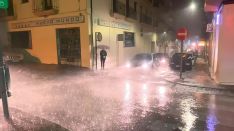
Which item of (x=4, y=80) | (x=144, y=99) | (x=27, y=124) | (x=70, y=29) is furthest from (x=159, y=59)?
(x=27, y=124)

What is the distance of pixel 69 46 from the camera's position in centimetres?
1883

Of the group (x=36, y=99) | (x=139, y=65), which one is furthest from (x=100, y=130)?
(x=139, y=65)

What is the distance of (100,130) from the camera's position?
18.1 ft

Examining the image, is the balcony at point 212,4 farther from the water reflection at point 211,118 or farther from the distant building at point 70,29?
the distant building at point 70,29

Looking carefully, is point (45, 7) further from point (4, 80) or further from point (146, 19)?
point (146, 19)

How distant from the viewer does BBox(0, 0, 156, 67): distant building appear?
17.6m

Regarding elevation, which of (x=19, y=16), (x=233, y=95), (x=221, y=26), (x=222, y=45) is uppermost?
(x=19, y=16)

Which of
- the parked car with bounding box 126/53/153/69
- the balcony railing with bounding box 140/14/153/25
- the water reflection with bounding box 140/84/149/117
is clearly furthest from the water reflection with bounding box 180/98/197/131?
the balcony railing with bounding box 140/14/153/25

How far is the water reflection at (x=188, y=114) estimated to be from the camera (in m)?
5.88

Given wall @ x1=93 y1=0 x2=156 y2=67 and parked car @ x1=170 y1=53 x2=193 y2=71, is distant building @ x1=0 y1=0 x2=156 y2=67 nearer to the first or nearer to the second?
wall @ x1=93 y1=0 x2=156 y2=67

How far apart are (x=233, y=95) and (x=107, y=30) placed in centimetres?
1244

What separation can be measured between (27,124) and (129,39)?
66.9 feet

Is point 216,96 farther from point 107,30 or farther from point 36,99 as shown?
point 107,30

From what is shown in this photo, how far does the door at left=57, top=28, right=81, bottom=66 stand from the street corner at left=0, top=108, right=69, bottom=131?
12.0 metres
